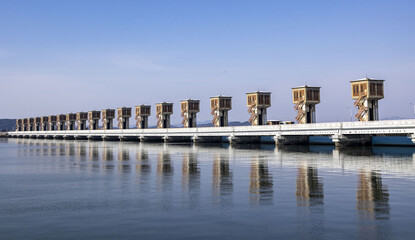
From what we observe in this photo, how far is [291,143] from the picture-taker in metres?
93.9

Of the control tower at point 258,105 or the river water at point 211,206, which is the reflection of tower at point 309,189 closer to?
the river water at point 211,206

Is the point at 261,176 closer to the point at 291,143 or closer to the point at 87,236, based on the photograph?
the point at 87,236

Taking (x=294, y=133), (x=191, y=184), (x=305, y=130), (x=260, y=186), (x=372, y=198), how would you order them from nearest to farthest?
(x=372, y=198)
(x=260, y=186)
(x=191, y=184)
(x=305, y=130)
(x=294, y=133)

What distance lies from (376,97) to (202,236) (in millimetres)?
78677

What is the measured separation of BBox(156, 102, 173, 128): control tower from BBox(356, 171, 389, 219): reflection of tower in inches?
4651

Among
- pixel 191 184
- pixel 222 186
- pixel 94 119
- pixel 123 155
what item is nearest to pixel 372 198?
pixel 222 186

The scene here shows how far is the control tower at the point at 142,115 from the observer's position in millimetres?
159525

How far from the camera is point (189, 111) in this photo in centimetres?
13762

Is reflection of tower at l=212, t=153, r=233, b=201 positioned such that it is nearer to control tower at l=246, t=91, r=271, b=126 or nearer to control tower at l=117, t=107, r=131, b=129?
control tower at l=246, t=91, r=271, b=126

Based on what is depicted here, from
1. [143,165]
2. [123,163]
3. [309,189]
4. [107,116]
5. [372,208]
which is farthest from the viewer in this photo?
[107,116]

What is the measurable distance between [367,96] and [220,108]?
162 ft

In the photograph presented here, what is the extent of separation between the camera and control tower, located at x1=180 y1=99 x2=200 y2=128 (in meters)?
138

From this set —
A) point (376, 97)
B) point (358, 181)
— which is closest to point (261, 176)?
point (358, 181)

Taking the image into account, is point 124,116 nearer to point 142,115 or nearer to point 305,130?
point 142,115
